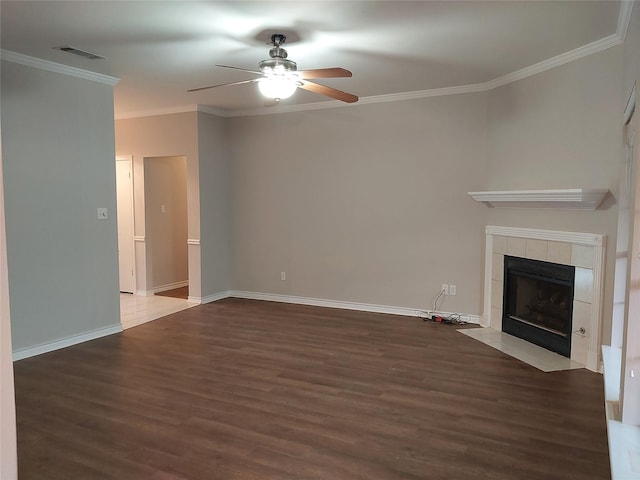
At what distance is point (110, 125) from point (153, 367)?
2.63m

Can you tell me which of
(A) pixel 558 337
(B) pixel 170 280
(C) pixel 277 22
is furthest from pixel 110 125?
(A) pixel 558 337

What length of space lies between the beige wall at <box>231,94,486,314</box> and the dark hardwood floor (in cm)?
108

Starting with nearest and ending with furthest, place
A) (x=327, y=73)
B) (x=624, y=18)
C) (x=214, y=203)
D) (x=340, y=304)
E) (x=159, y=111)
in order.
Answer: (x=624, y=18)
(x=327, y=73)
(x=340, y=304)
(x=159, y=111)
(x=214, y=203)

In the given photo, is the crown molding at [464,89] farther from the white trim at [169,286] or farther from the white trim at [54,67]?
the white trim at [169,286]

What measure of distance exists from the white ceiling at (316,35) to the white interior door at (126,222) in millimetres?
2331

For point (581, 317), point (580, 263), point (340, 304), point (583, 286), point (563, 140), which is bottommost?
point (340, 304)

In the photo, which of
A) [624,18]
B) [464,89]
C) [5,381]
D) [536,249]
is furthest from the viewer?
[464,89]

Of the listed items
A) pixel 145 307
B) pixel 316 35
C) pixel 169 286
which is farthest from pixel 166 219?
pixel 316 35

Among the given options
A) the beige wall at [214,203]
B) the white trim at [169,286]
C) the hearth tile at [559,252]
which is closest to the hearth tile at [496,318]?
the hearth tile at [559,252]

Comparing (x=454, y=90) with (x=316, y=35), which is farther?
(x=454, y=90)

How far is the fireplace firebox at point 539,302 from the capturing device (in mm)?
4320

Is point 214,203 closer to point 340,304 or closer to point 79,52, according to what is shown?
point 340,304

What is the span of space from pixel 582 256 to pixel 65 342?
4897 millimetres

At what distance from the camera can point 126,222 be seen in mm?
7133
